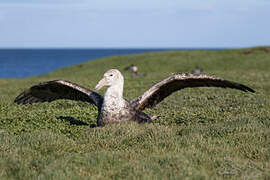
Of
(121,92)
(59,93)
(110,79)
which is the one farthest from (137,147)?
(59,93)

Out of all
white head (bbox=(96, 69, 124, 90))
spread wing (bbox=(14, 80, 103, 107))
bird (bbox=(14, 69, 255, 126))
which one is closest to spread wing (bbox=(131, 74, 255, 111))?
bird (bbox=(14, 69, 255, 126))

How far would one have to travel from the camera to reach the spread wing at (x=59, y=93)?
33.2 ft

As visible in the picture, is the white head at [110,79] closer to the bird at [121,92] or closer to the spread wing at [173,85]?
the bird at [121,92]

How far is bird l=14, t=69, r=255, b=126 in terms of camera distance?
29.7ft

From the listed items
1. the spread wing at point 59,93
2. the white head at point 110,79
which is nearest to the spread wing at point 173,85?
the white head at point 110,79

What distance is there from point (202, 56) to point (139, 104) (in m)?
46.5

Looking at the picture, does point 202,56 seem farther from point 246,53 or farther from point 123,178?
point 123,178

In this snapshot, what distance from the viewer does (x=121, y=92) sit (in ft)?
30.3

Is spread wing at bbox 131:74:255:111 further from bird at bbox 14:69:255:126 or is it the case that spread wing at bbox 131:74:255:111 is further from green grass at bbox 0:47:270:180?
green grass at bbox 0:47:270:180

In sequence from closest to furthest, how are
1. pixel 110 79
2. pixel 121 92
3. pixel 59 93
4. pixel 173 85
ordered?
pixel 110 79 → pixel 121 92 → pixel 173 85 → pixel 59 93

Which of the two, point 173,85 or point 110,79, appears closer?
point 110,79

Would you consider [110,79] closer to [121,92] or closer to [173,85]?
[121,92]

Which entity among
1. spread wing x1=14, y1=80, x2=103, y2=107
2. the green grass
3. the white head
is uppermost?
the white head

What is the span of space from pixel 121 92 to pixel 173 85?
4.97 ft
